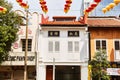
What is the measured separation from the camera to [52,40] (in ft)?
114

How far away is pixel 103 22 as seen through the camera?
122 feet

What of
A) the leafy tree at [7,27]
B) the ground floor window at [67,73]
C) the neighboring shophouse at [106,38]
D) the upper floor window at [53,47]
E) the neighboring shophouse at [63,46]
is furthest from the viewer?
the ground floor window at [67,73]

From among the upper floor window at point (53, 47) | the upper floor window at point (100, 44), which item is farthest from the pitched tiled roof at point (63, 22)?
the upper floor window at point (100, 44)

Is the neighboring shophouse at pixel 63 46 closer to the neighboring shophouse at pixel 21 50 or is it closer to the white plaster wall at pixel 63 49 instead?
the white plaster wall at pixel 63 49

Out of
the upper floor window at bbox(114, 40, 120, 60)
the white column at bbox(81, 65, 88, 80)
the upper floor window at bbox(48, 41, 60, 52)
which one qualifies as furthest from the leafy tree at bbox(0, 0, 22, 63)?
the upper floor window at bbox(114, 40, 120, 60)

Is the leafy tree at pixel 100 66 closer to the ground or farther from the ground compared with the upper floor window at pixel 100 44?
closer to the ground

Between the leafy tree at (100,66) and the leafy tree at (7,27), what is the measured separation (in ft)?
29.5

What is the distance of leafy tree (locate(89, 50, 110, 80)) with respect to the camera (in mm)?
32250

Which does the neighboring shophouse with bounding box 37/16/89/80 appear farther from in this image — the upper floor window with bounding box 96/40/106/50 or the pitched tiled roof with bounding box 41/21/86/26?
the upper floor window with bounding box 96/40/106/50

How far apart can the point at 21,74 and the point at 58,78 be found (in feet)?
14.0

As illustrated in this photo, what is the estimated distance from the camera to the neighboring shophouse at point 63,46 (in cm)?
3416

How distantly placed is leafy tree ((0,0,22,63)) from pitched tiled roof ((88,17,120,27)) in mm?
8407

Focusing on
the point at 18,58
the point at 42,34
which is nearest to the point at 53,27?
the point at 42,34

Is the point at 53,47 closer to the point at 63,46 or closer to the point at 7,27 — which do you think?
the point at 63,46
